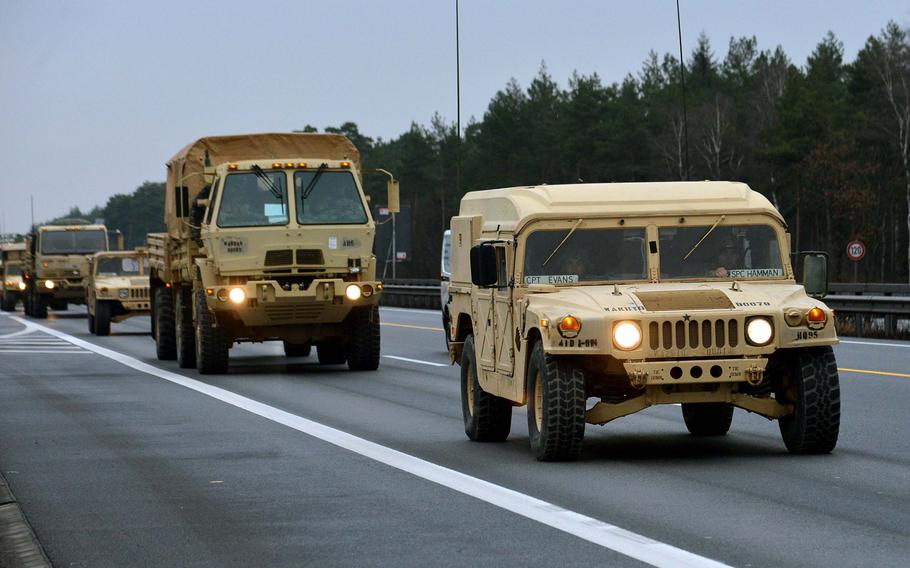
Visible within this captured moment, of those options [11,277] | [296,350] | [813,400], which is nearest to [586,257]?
[813,400]

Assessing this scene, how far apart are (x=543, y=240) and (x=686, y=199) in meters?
1.12

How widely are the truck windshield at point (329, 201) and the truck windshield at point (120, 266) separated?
18.1 meters

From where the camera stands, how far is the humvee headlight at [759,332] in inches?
474

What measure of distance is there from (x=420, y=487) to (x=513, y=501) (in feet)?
3.36

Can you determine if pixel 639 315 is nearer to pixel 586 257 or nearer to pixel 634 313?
pixel 634 313

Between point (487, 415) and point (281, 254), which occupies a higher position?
point (281, 254)

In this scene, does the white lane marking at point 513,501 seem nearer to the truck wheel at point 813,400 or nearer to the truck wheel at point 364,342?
the truck wheel at point 813,400

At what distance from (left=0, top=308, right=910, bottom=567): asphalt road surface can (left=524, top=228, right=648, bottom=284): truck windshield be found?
1.29 meters

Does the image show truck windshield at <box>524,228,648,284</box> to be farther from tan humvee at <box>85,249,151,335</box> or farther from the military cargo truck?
the military cargo truck

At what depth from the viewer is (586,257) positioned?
13.2 metres

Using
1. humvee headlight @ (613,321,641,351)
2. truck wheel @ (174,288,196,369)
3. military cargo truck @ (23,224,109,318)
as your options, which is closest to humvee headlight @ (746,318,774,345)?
humvee headlight @ (613,321,641,351)

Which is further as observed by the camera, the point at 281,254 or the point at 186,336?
the point at 186,336

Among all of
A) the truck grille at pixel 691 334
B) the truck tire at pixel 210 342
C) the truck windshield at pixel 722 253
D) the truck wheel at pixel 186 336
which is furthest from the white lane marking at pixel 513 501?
the truck wheel at pixel 186 336

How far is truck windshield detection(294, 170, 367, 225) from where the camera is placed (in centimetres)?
2442
